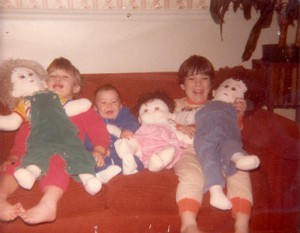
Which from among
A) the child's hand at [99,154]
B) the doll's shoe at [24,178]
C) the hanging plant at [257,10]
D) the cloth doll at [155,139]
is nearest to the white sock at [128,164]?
the cloth doll at [155,139]

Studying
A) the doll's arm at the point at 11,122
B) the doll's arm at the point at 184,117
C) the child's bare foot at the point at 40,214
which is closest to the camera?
the child's bare foot at the point at 40,214

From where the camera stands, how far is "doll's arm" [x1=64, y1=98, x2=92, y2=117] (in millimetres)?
1876

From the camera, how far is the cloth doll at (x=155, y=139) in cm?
174

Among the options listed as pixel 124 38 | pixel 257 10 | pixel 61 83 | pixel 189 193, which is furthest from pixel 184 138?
pixel 257 10

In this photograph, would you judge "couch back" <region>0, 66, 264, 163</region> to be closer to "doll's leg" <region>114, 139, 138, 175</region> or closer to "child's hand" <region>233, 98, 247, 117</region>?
"child's hand" <region>233, 98, 247, 117</region>

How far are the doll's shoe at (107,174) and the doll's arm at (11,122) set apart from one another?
0.48 metres

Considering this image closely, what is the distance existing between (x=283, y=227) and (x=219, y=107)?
0.64 metres

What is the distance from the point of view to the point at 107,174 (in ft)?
5.59

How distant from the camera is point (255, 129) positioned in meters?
1.98

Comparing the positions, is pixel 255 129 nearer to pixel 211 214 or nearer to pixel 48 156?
pixel 211 214

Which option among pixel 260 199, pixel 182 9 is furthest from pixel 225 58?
pixel 260 199

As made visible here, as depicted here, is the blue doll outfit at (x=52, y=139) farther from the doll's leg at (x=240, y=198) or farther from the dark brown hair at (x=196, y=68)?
the dark brown hair at (x=196, y=68)

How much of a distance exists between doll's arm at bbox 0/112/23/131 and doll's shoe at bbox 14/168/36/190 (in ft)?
1.24

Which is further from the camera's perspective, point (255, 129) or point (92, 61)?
point (92, 61)
